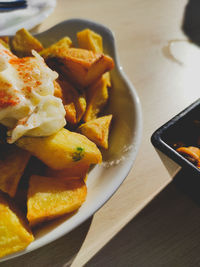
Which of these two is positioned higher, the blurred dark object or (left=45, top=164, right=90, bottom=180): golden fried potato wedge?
the blurred dark object

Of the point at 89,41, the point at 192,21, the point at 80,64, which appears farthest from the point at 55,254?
the point at 192,21

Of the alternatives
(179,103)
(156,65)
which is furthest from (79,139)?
(156,65)

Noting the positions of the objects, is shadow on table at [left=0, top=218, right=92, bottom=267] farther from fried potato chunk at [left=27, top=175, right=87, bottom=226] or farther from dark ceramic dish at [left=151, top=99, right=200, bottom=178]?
dark ceramic dish at [left=151, top=99, right=200, bottom=178]

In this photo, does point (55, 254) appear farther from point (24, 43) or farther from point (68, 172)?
point (24, 43)

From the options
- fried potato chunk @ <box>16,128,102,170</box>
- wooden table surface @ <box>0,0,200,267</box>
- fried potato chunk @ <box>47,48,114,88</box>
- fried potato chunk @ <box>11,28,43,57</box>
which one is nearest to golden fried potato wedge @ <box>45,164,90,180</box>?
fried potato chunk @ <box>16,128,102,170</box>

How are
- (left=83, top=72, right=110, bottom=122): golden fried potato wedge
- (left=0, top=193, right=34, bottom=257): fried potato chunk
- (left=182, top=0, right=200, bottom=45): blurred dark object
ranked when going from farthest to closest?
(left=182, top=0, right=200, bottom=45): blurred dark object → (left=83, top=72, right=110, bottom=122): golden fried potato wedge → (left=0, top=193, right=34, bottom=257): fried potato chunk

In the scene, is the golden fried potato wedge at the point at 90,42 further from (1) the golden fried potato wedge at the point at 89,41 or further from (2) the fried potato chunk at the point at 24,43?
(2) the fried potato chunk at the point at 24,43
